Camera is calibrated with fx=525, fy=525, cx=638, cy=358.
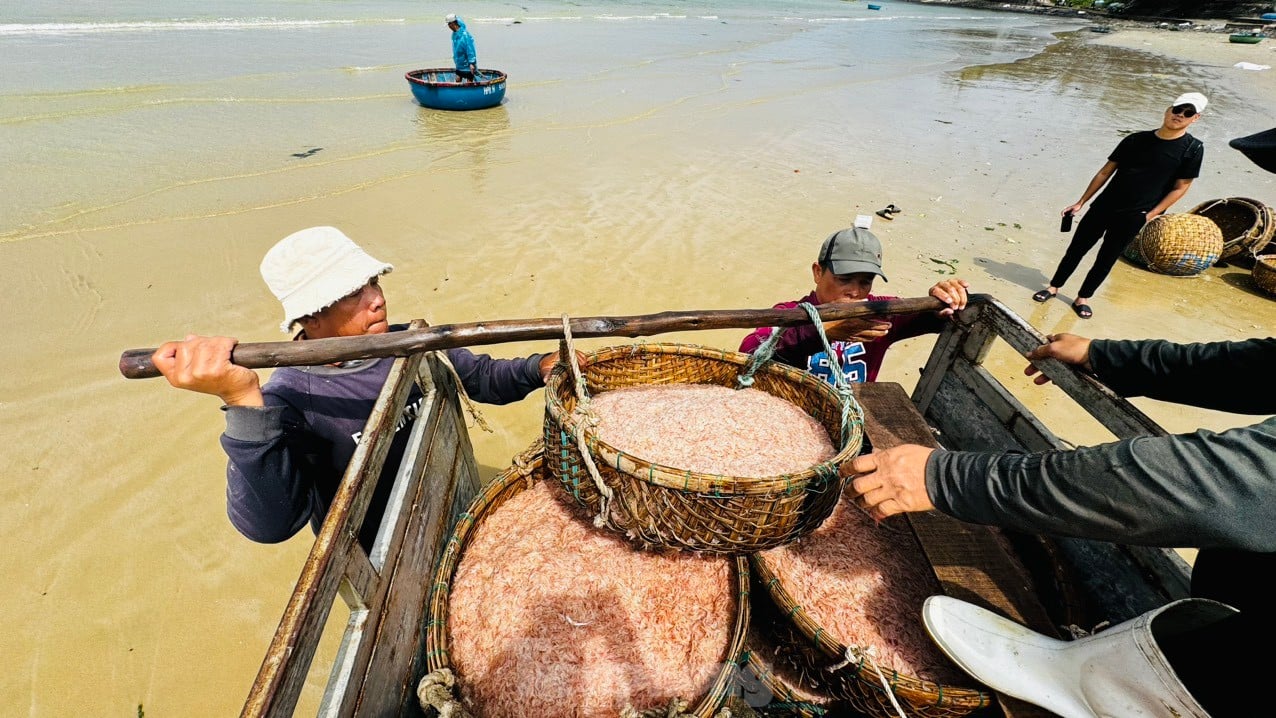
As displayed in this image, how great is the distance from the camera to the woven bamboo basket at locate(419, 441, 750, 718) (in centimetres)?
172

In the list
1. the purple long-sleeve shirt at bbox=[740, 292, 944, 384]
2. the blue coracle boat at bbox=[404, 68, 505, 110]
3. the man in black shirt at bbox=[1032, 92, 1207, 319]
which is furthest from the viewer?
the blue coracle boat at bbox=[404, 68, 505, 110]

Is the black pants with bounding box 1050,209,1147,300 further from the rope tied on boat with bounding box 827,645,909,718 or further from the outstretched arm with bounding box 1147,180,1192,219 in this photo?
the rope tied on boat with bounding box 827,645,909,718

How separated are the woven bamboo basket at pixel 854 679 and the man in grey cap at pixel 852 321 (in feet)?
4.66

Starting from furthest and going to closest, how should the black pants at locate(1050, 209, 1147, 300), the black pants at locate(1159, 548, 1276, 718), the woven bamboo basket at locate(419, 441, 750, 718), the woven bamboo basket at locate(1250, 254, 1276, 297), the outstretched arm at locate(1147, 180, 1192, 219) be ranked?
the woven bamboo basket at locate(1250, 254, 1276, 297)
the black pants at locate(1050, 209, 1147, 300)
the outstretched arm at locate(1147, 180, 1192, 219)
the woven bamboo basket at locate(419, 441, 750, 718)
the black pants at locate(1159, 548, 1276, 718)

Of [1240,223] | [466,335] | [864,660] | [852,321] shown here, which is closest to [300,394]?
[466,335]

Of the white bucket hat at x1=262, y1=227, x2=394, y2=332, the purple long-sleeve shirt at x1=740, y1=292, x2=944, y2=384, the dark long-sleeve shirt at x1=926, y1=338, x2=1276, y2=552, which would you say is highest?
the white bucket hat at x1=262, y1=227, x2=394, y2=332

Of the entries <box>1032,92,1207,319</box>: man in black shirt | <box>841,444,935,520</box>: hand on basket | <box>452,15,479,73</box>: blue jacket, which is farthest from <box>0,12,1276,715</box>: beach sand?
<box>841,444,935,520</box>: hand on basket

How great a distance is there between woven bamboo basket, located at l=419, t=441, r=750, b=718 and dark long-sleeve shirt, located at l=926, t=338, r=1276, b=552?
0.83 metres

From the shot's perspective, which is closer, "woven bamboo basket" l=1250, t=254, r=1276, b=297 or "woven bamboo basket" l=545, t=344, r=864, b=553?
"woven bamboo basket" l=545, t=344, r=864, b=553

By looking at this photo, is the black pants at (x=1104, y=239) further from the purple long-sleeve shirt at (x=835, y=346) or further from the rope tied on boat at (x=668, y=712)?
the rope tied on boat at (x=668, y=712)

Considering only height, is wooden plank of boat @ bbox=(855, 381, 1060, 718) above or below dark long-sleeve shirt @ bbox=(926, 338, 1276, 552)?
below

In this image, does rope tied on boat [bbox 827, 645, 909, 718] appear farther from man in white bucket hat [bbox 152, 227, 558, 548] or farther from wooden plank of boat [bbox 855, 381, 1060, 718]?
man in white bucket hat [bbox 152, 227, 558, 548]

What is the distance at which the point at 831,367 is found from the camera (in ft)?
8.04

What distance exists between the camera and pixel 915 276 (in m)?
7.61
